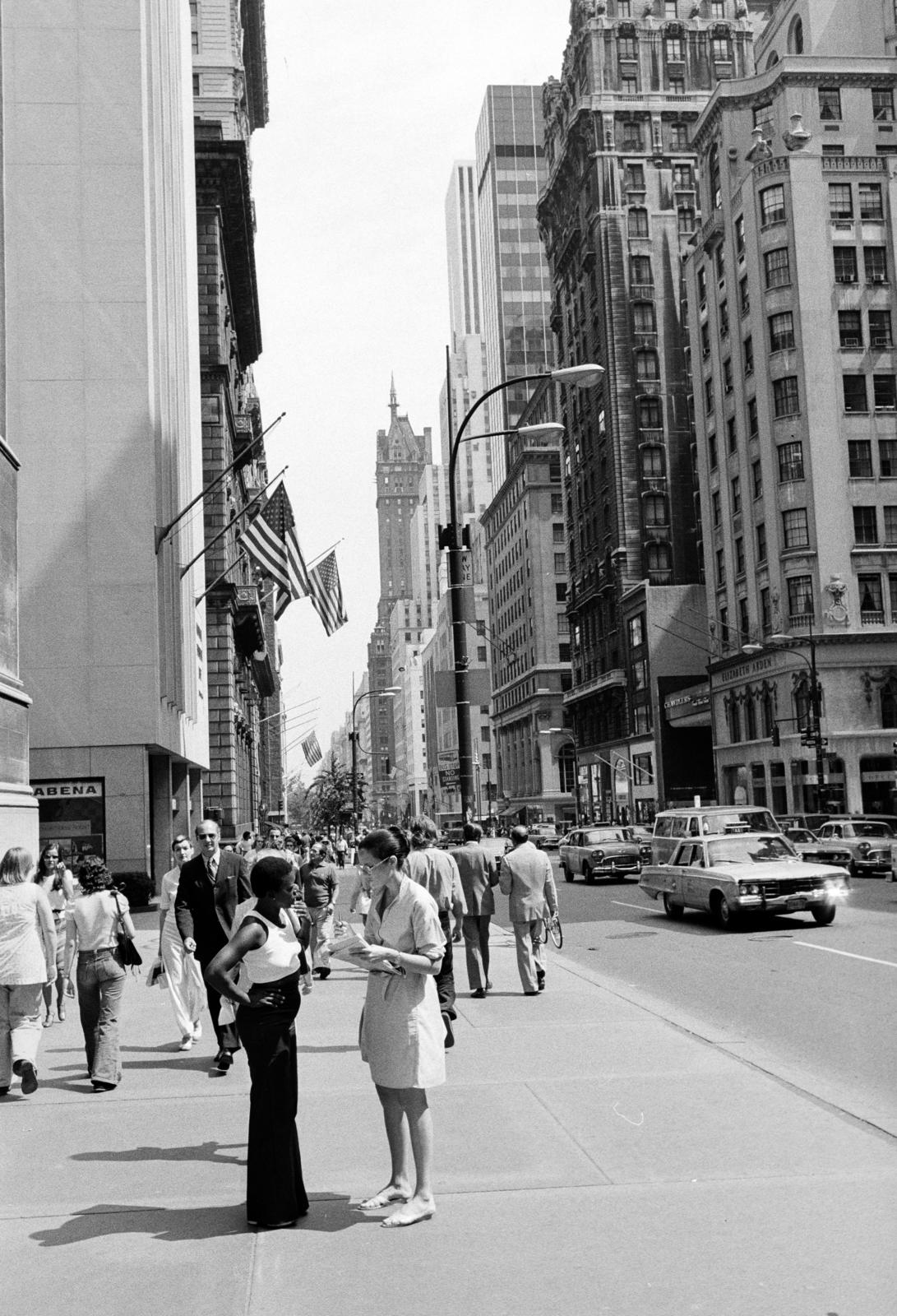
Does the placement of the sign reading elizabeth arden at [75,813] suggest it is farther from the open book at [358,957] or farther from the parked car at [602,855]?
the open book at [358,957]

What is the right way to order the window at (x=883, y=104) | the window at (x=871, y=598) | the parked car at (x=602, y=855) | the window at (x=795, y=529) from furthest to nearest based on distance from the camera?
the window at (x=883, y=104) → the window at (x=795, y=529) → the window at (x=871, y=598) → the parked car at (x=602, y=855)

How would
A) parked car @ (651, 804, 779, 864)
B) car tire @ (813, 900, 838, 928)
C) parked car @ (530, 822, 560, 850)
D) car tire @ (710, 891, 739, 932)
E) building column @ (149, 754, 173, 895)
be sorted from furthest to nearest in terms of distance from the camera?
1. parked car @ (530, 822, 560, 850)
2. building column @ (149, 754, 173, 895)
3. parked car @ (651, 804, 779, 864)
4. car tire @ (710, 891, 739, 932)
5. car tire @ (813, 900, 838, 928)

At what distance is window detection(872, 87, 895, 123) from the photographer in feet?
229

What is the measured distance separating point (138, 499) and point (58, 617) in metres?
3.24

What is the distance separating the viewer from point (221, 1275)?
18.0ft

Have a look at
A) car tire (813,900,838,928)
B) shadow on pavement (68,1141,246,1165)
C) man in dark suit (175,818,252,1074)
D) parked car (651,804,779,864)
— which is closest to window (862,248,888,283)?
parked car (651,804,779,864)

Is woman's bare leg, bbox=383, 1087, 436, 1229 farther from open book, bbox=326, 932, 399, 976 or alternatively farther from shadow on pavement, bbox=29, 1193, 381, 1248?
open book, bbox=326, 932, 399, 976

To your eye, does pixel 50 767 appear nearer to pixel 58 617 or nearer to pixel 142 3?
pixel 58 617

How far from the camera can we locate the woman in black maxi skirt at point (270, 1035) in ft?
20.0

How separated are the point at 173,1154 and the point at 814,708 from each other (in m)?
50.6

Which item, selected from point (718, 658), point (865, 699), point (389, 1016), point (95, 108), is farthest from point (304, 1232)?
point (718, 658)

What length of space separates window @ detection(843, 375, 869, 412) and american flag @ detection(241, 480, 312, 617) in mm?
39443

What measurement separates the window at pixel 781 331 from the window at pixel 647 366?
27.9 meters

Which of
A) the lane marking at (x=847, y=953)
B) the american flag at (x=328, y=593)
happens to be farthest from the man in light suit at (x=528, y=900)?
the american flag at (x=328, y=593)
